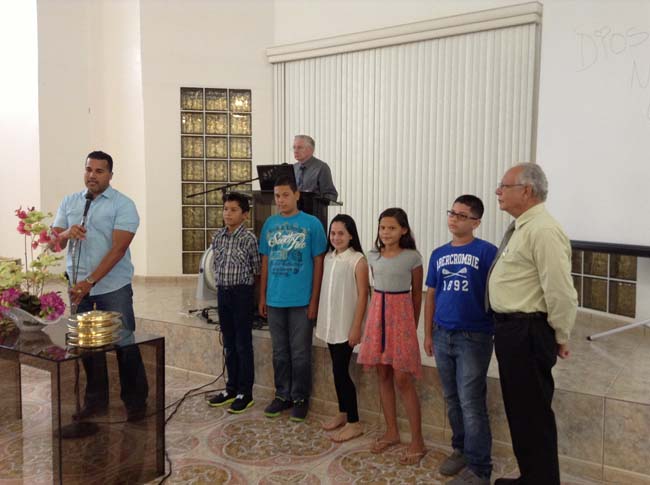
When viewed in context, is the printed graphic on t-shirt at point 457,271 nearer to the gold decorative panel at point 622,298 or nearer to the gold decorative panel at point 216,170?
the gold decorative panel at point 622,298

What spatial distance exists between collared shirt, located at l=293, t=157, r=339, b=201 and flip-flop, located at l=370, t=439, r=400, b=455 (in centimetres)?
181

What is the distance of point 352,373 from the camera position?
11.0ft

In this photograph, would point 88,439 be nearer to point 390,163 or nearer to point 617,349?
point 617,349

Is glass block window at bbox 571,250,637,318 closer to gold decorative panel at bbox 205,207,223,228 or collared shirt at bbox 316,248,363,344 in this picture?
collared shirt at bbox 316,248,363,344

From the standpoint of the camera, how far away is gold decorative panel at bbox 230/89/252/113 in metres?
6.74

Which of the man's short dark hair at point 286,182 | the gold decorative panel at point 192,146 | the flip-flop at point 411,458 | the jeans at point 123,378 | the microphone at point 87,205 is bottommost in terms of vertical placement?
the flip-flop at point 411,458

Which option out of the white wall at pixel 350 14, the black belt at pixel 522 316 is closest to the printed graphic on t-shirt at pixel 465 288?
the black belt at pixel 522 316

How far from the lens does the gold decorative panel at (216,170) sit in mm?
6809

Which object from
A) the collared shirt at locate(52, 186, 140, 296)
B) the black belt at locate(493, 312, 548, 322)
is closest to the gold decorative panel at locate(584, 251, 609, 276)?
the black belt at locate(493, 312, 548, 322)

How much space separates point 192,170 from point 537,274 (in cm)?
523

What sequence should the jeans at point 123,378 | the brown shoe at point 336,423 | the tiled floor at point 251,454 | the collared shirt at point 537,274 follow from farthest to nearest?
the brown shoe at point 336,423
the tiled floor at point 251,454
the jeans at point 123,378
the collared shirt at point 537,274

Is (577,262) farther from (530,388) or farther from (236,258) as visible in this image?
(236,258)

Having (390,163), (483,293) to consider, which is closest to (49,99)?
(390,163)

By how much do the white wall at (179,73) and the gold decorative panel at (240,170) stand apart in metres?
0.17
